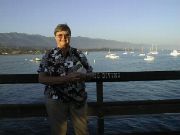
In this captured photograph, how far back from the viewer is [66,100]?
4.18 meters

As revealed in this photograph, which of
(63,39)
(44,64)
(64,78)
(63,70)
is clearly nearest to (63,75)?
(63,70)

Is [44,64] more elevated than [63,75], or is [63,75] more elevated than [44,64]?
[44,64]

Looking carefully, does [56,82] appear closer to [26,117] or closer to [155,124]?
[26,117]

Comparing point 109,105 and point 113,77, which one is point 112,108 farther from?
point 113,77

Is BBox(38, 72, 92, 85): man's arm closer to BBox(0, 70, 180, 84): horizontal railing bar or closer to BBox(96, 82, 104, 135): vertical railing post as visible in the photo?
BBox(0, 70, 180, 84): horizontal railing bar

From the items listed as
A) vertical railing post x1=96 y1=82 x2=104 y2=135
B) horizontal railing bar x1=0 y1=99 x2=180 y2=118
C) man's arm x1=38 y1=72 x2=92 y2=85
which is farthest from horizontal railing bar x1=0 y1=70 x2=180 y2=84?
man's arm x1=38 y1=72 x2=92 y2=85

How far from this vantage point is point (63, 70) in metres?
4.17

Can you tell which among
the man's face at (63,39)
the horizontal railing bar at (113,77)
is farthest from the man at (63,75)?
the horizontal railing bar at (113,77)

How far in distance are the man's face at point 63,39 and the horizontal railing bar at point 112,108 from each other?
4.09 feet

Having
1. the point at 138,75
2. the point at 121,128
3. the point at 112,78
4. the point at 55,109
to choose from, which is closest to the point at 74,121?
the point at 55,109

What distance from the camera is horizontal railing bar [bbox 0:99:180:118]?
4996 mm

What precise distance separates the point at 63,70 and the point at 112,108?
1344 mm

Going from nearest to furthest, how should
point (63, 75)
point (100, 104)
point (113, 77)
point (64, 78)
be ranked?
1. point (64, 78)
2. point (63, 75)
3. point (113, 77)
4. point (100, 104)

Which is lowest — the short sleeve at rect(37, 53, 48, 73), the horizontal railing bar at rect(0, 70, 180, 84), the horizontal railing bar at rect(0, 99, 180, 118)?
the horizontal railing bar at rect(0, 99, 180, 118)
